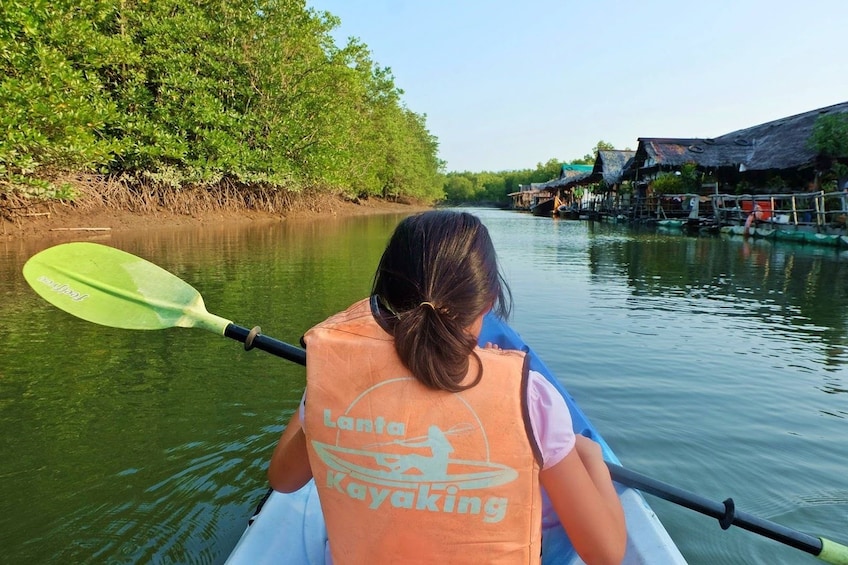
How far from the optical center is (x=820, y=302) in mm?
7941

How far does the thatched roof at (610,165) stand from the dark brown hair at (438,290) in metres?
34.3

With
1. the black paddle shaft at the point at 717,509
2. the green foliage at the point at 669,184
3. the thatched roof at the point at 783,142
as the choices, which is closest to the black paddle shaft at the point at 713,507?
the black paddle shaft at the point at 717,509

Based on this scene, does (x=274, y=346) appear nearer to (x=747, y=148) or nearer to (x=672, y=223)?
(x=672, y=223)

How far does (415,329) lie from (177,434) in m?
3.03

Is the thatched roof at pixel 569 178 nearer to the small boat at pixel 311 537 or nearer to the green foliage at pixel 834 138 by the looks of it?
the green foliage at pixel 834 138

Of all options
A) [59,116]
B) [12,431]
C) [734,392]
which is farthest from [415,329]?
[59,116]

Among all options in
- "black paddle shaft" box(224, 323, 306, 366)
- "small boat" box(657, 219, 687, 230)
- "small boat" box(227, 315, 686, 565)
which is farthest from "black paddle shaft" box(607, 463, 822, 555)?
"small boat" box(657, 219, 687, 230)

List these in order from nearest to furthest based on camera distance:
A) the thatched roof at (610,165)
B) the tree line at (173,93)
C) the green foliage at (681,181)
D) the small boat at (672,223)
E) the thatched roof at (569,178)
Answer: the tree line at (173,93) < the small boat at (672,223) < the green foliage at (681,181) < the thatched roof at (610,165) < the thatched roof at (569,178)

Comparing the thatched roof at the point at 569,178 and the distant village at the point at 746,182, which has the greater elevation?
the thatched roof at the point at 569,178

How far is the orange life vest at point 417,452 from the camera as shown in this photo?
115cm

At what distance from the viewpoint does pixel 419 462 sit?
1186mm

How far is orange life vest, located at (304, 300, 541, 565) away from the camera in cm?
115

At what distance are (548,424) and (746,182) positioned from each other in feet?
85.1

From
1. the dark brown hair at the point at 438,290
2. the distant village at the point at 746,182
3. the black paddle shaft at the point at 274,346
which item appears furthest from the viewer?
the distant village at the point at 746,182
